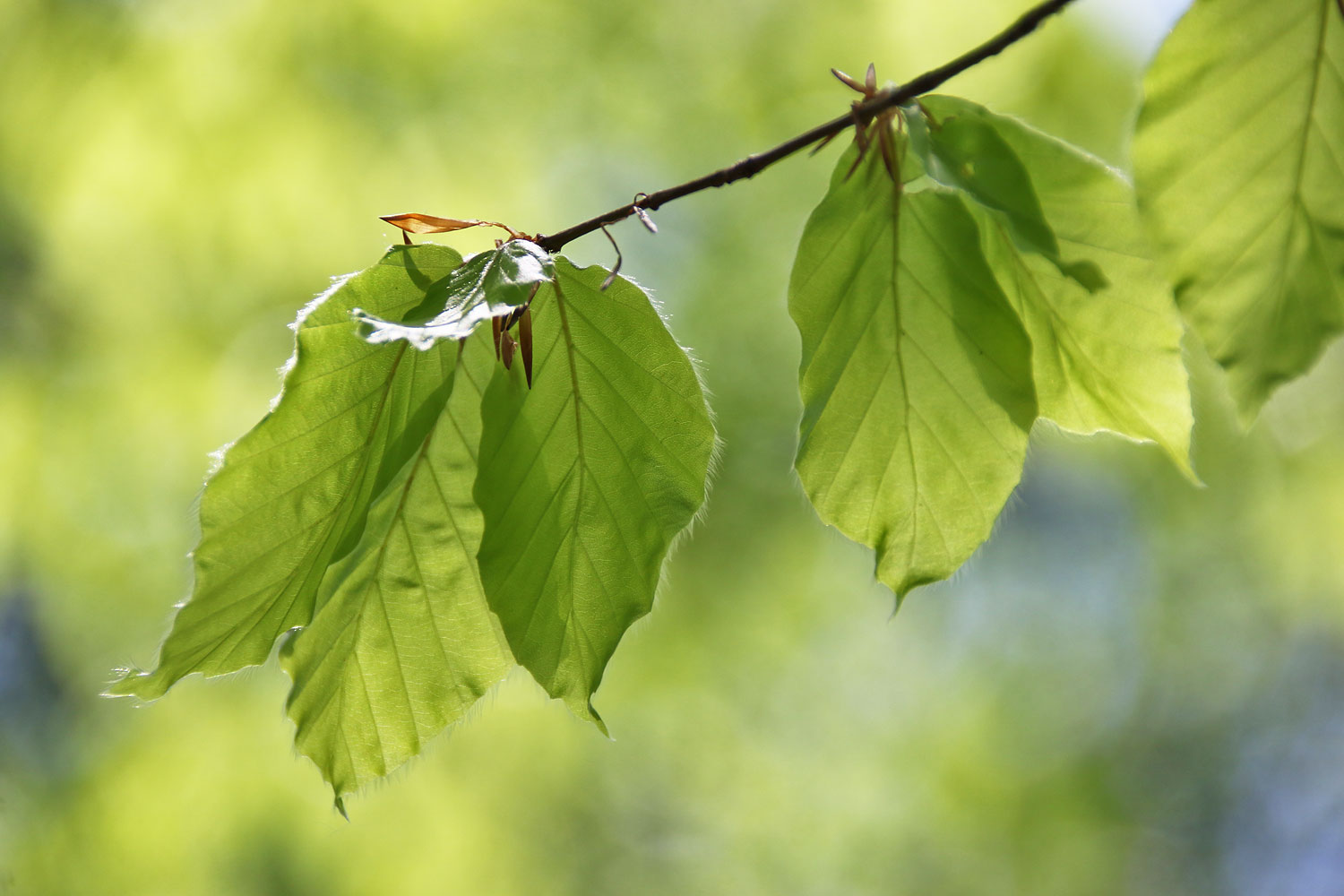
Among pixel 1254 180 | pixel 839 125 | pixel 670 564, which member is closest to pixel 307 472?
pixel 839 125

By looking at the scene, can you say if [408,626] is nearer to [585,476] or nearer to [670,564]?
[585,476]

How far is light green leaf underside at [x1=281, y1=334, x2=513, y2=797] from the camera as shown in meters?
0.55

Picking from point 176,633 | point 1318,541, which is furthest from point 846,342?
point 1318,541

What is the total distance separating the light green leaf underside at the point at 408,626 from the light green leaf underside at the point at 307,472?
0.21 ft

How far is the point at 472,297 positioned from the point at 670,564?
3795 mm

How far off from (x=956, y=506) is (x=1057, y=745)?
5.11 metres

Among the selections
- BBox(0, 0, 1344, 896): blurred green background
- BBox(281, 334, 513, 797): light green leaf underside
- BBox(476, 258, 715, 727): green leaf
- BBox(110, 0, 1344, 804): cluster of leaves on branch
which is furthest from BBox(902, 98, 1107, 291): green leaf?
BBox(0, 0, 1344, 896): blurred green background

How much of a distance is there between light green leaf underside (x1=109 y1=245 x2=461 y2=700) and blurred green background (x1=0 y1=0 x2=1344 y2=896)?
3425 millimetres

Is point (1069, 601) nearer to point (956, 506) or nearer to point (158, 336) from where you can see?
point (158, 336)

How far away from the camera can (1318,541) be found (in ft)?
14.9

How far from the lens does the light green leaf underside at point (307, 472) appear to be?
46cm

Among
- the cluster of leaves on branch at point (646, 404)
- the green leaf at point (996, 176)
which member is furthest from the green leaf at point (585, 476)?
the green leaf at point (996, 176)

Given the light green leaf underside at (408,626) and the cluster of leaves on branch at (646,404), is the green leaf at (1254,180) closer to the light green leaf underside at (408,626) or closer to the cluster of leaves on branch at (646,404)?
→ the cluster of leaves on branch at (646,404)

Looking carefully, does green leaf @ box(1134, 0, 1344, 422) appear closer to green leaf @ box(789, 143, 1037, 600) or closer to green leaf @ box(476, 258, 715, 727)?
green leaf @ box(789, 143, 1037, 600)
